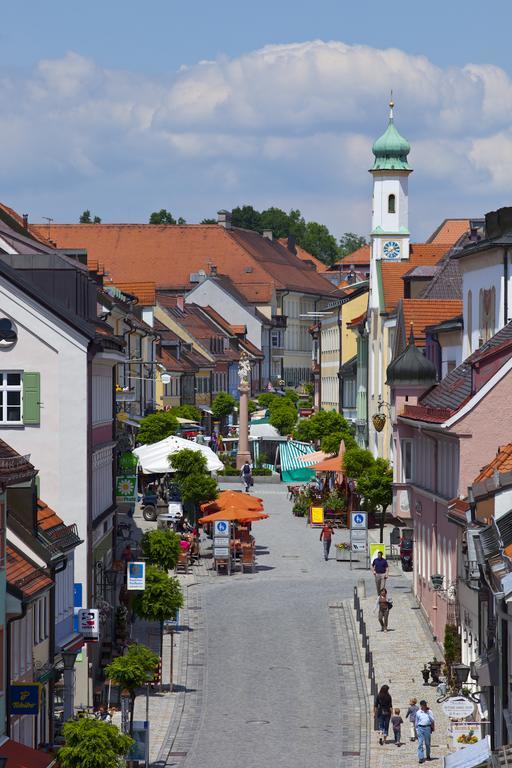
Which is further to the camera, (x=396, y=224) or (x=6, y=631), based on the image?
(x=396, y=224)

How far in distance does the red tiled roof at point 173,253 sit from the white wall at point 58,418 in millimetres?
130803

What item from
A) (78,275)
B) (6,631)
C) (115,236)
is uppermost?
(115,236)

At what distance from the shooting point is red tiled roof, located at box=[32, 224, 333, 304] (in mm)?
172750

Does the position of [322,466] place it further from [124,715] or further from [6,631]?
[6,631]

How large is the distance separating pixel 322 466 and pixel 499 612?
4194 centimetres

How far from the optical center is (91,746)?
1065 inches

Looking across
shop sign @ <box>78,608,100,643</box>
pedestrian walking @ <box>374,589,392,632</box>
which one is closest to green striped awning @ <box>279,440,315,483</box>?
pedestrian walking @ <box>374,589,392,632</box>

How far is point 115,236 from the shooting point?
176 metres

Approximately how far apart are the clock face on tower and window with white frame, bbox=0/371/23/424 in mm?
66087

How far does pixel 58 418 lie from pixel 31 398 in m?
0.65

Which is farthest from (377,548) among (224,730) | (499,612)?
(499,612)

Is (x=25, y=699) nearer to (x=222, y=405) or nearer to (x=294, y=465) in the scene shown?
(x=294, y=465)

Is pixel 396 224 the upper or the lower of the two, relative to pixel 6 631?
upper

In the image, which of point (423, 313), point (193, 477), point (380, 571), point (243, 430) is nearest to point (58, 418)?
point (380, 571)
